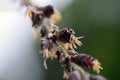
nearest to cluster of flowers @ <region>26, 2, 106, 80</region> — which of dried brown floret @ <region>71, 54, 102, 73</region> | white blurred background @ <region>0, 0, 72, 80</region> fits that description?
dried brown floret @ <region>71, 54, 102, 73</region>

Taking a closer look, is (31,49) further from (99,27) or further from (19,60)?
(99,27)

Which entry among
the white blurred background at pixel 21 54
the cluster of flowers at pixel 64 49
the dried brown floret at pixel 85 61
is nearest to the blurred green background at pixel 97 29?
the white blurred background at pixel 21 54

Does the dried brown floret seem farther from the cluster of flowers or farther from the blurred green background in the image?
the blurred green background

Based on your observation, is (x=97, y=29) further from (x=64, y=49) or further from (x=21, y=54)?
(x=64, y=49)

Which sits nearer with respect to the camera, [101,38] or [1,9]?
[1,9]

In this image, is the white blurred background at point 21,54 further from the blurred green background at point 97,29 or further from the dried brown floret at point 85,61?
the dried brown floret at point 85,61

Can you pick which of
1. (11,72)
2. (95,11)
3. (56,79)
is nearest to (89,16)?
(95,11)
